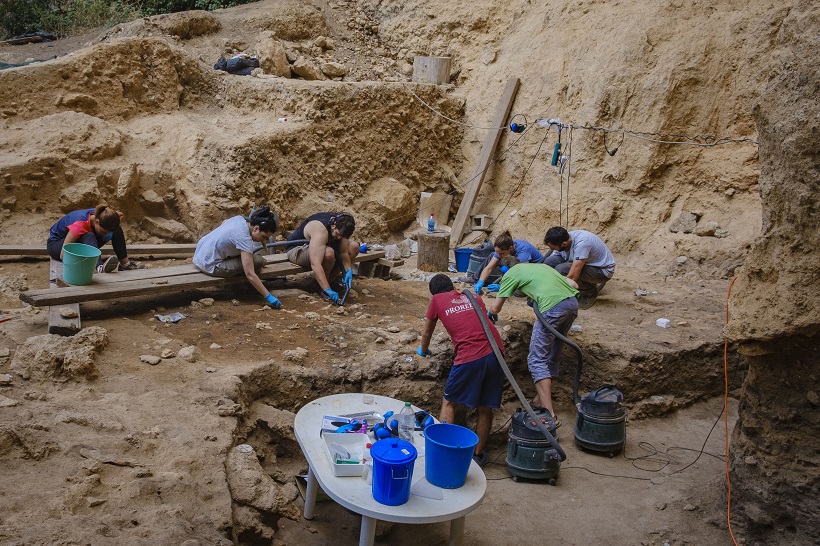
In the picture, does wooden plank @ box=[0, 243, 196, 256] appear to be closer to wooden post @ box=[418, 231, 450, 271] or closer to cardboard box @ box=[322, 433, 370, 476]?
wooden post @ box=[418, 231, 450, 271]

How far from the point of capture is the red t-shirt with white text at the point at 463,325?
5.15 meters

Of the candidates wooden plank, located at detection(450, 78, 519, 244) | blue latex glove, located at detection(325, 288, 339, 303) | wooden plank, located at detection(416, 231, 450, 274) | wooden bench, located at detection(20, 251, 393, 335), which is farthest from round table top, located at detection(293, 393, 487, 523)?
wooden plank, located at detection(450, 78, 519, 244)

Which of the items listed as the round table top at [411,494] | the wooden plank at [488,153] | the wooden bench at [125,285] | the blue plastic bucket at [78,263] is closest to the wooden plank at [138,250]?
the wooden bench at [125,285]

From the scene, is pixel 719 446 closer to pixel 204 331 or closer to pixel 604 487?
pixel 604 487

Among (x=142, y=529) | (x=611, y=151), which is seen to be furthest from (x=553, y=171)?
(x=142, y=529)

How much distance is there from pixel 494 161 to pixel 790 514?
24.8 feet

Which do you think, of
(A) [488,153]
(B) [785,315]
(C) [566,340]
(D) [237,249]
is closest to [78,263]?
(D) [237,249]

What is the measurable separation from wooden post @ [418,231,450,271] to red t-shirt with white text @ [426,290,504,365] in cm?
355

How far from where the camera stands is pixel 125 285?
600 centimetres

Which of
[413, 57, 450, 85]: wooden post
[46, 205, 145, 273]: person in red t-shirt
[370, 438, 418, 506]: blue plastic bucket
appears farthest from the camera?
[413, 57, 450, 85]: wooden post

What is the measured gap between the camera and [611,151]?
29.7 ft

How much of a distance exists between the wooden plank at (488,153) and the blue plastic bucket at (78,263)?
5823 millimetres

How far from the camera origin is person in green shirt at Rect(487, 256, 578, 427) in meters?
5.79

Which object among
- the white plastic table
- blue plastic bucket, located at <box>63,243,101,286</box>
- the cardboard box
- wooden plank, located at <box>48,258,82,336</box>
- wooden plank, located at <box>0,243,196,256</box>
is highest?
blue plastic bucket, located at <box>63,243,101,286</box>
